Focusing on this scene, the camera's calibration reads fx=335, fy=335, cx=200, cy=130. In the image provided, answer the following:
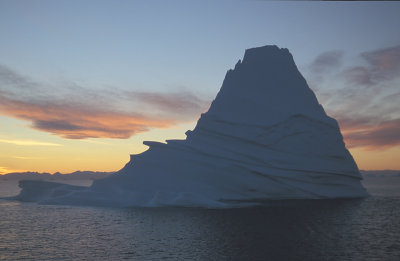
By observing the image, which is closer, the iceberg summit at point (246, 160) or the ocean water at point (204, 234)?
the ocean water at point (204, 234)

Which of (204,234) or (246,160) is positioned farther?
(246,160)

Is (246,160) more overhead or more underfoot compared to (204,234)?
more overhead

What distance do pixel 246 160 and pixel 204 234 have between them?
1652cm

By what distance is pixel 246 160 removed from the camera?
109 feet

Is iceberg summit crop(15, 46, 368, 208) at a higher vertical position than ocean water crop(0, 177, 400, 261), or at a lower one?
higher

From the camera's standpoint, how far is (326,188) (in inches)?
1340

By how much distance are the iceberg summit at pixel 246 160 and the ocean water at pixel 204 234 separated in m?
4.87

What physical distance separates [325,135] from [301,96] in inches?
206

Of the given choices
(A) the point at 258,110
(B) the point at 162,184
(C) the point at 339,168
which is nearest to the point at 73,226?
(B) the point at 162,184

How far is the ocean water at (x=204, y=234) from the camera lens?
46.2 ft

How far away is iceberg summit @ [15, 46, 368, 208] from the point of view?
1235 inches

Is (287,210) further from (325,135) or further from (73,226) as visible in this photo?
(73,226)

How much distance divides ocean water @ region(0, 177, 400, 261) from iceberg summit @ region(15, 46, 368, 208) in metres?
4.87

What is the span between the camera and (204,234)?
1761 cm
